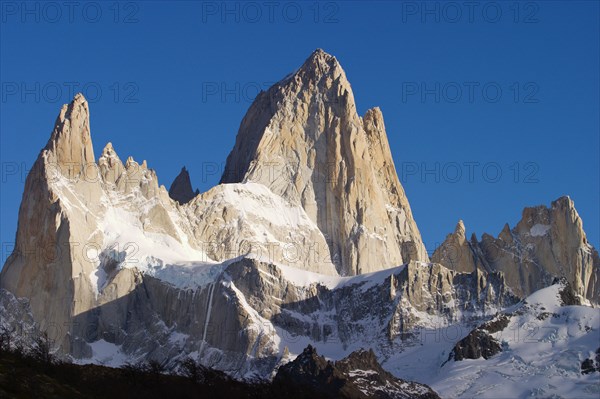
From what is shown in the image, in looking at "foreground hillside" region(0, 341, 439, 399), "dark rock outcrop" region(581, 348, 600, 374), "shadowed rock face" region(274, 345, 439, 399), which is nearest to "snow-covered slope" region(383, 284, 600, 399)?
"dark rock outcrop" region(581, 348, 600, 374)

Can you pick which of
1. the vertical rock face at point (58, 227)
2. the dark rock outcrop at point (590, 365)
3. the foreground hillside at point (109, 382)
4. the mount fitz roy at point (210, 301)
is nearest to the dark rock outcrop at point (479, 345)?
the mount fitz roy at point (210, 301)

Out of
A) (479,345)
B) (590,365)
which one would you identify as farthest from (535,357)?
(479,345)

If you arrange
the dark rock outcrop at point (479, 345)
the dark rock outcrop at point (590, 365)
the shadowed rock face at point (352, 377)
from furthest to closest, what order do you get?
the dark rock outcrop at point (479, 345), the dark rock outcrop at point (590, 365), the shadowed rock face at point (352, 377)

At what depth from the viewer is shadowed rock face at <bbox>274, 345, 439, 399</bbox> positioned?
146250mm

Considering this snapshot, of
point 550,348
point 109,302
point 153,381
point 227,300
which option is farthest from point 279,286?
point 153,381

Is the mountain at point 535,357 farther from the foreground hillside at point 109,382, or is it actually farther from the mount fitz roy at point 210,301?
the foreground hillside at point 109,382

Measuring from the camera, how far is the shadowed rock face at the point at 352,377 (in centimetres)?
14625

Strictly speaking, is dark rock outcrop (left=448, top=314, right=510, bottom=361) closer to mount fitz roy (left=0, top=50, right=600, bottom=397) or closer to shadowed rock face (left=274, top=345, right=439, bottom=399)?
mount fitz roy (left=0, top=50, right=600, bottom=397)

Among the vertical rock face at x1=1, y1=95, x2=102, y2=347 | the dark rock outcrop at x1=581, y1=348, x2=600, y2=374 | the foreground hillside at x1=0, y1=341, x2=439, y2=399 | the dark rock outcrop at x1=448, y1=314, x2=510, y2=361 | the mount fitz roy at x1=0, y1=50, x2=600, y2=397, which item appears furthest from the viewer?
the vertical rock face at x1=1, y1=95, x2=102, y2=347

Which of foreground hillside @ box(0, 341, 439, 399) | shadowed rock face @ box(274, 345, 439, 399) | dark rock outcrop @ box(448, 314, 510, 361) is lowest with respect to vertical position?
foreground hillside @ box(0, 341, 439, 399)

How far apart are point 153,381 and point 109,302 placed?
97.8 m

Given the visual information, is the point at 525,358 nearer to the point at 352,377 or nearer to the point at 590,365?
the point at 590,365

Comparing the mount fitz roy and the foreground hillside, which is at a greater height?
the mount fitz roy

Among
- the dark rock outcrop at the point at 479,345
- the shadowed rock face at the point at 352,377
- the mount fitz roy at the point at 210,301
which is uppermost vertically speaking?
the mount fitz roy at the point at 210,301
